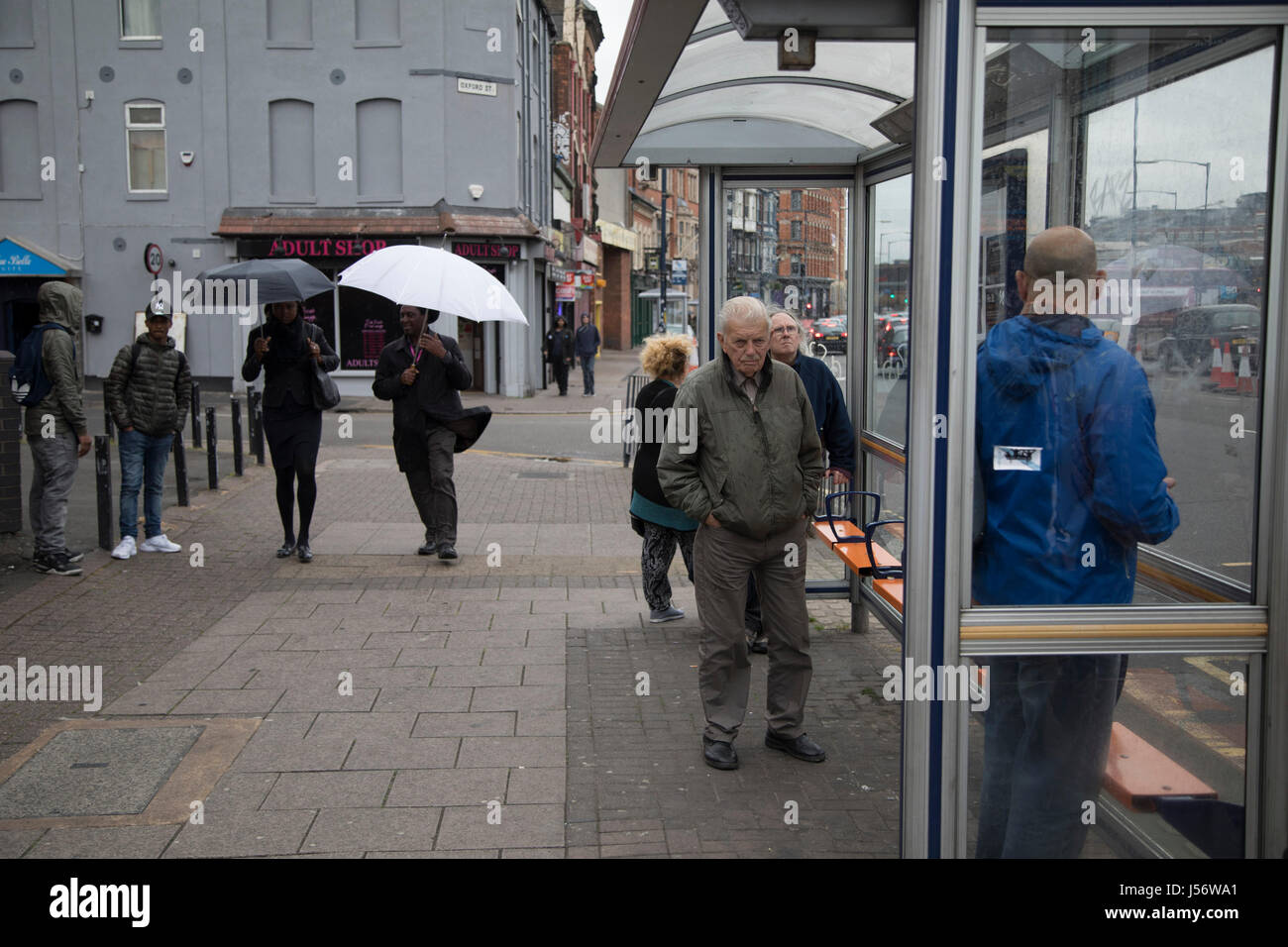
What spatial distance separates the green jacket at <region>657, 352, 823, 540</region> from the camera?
15.6 ft

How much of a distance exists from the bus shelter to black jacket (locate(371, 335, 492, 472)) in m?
5.34

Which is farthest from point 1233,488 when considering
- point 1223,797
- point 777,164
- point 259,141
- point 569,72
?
point 569,72

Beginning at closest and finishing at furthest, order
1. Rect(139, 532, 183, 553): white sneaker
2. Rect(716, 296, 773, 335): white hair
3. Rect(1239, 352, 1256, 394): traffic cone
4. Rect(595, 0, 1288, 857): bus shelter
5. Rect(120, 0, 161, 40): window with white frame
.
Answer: Rect(595, 0, 1288, 857): bus shelter < Rect(1239, 352, 1256, 394): traffic cone < Rect(716, 296, 773, 335): white hair < Rect(139, 532, 183, 553): white sneaker < Rect(120, 0, 161, 40): window with white frame

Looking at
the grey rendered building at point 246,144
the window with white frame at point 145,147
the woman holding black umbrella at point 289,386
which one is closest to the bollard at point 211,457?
the woman holding black umbrella at point 289,386

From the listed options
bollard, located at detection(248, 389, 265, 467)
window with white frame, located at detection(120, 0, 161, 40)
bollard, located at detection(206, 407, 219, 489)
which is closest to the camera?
bollard, located at detection(206, 407, 219, 489)

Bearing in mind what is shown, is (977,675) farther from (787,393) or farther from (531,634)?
(531,634)

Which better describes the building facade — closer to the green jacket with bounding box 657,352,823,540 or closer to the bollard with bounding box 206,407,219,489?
the bollard with bounding box 206,407,219,489

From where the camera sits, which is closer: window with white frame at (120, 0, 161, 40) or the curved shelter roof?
the curved shelter roof

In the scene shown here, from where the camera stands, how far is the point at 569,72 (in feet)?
127

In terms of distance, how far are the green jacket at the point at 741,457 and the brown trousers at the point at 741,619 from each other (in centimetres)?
11

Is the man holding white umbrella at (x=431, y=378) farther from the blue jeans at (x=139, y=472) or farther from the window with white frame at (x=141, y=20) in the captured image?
the window with white frame at (x=141, y=20)

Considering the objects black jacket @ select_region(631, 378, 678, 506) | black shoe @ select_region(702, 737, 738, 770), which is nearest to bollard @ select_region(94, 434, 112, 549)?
black jacket @ select_region(631, 378, 678, 506)

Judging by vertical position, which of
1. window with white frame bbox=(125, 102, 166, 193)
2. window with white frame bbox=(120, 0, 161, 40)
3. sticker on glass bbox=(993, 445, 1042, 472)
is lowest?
sticker on glass bbox=(993, 445, 1042, 472)

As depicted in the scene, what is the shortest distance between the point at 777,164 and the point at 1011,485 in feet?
13.7
